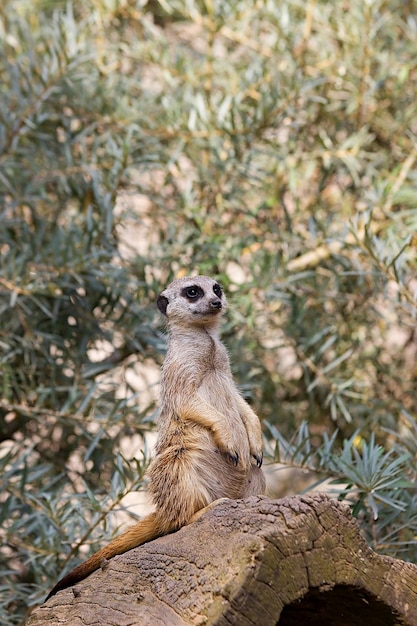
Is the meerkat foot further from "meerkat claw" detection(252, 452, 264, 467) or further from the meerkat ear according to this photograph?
the meerkat ear

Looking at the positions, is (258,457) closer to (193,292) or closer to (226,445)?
(226,445)

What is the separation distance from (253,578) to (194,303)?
81 cm

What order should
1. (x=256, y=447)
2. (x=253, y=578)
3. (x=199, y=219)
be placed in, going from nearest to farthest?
(x=253, y=578), (x=256, y=447), (x=199, y=219)

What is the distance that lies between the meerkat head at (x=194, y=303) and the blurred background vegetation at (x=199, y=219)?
1.81 ft

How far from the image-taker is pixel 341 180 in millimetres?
3510

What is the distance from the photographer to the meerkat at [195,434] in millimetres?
1562

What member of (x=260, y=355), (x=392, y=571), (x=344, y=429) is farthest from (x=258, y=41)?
(x=392, y=571)

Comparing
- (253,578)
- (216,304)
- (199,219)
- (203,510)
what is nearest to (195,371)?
(216,304)

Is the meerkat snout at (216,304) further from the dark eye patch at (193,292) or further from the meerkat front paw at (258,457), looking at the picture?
the meerkat front paw at (258,457)

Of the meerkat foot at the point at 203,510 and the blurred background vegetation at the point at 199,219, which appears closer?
the meerkat foot at the point at 203,510

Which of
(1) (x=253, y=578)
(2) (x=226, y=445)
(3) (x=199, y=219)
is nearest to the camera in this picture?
(1) (x=253, y=578)

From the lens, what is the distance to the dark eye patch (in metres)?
1.91

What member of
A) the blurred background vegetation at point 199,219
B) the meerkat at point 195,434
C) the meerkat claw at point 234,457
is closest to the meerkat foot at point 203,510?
the meerkat at point 195,434

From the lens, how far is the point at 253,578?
1.21m
